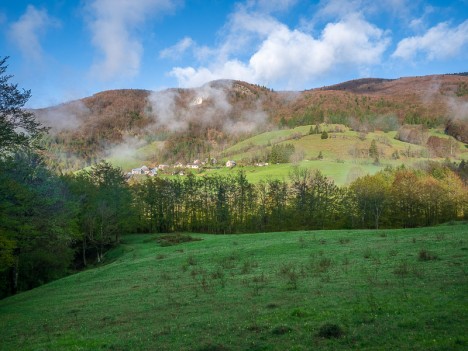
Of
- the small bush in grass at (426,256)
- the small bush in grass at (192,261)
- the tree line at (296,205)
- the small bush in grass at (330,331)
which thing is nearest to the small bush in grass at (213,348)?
the small bush in grass at (330,331)

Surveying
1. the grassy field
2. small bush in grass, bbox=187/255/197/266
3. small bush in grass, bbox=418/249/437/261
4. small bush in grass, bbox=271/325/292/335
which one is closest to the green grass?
small bush in grass, bbox=187/255/197/266

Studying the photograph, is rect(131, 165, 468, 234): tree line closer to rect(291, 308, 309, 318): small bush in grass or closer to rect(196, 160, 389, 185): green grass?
rect(196, 160, 389, 185): green grass

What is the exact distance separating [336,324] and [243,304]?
613 cm

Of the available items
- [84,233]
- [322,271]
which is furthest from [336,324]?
[84,233]

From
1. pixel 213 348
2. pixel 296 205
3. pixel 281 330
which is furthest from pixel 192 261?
pixel 296 205

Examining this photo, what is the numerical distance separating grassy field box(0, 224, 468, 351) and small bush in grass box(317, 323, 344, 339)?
4cm

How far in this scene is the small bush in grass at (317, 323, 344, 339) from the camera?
11622mm

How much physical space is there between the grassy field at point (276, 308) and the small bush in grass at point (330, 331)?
1.5 inches

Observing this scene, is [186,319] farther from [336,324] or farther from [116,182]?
[116,182]

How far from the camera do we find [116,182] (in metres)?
90.2

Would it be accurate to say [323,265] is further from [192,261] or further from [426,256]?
[192,261]

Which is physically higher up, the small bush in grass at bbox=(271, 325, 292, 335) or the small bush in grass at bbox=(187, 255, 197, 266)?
the small bush in grass at bbox=(271, 325, 292, 335)

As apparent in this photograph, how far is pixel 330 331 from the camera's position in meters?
11.8

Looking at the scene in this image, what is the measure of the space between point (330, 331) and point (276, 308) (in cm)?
435
